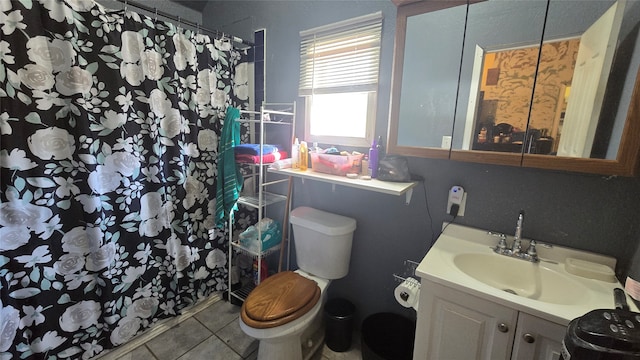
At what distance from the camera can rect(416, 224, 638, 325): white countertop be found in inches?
33.9

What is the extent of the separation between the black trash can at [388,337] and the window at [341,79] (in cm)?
109

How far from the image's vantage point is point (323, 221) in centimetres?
165

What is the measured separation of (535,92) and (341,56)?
3.47 feet

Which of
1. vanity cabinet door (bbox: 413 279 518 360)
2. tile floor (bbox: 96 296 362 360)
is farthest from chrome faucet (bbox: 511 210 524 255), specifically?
tile floor (bbox: 96 296 362 360)

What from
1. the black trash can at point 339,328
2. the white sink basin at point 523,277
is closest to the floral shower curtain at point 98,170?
the black trash can at point 339,328

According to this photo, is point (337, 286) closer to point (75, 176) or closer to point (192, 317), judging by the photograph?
point (192, 317)

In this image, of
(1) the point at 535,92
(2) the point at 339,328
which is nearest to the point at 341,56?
(1) the point at 535,92

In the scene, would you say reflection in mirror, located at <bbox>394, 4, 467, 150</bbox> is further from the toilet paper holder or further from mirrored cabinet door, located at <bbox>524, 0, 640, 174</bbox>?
the toilet paper holder

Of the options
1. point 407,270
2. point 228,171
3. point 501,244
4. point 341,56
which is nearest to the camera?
point 501,244

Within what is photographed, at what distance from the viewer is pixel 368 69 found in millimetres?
1585

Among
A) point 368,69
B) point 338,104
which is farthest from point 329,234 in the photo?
point 368,69

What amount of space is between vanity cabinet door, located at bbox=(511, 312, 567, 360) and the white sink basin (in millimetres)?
256

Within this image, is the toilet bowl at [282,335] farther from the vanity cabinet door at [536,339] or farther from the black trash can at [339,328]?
the vanity cabinet door at [536,339]

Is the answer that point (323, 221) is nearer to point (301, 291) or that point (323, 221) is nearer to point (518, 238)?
point (301, 291)
